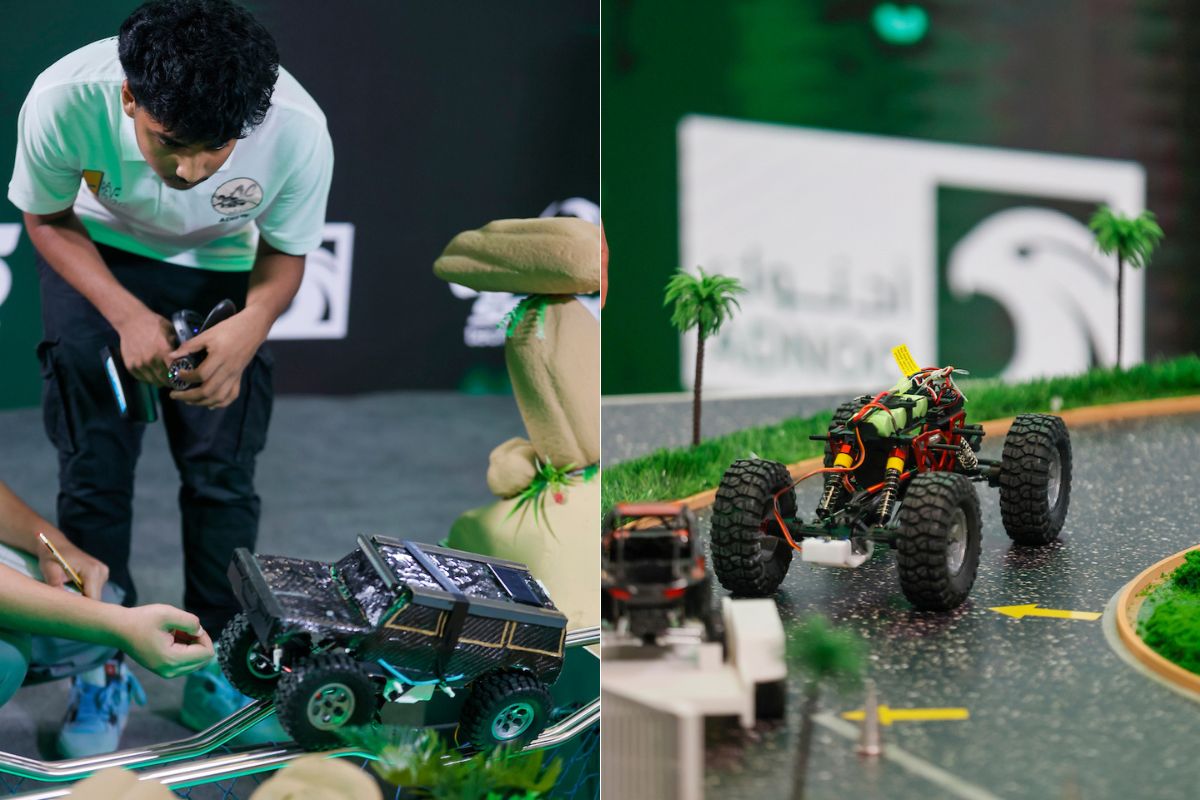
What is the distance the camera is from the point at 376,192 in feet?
5.79

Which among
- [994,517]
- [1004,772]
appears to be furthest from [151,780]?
[994,517]

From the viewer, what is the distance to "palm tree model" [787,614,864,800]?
132cm

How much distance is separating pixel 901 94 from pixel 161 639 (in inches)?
58.5

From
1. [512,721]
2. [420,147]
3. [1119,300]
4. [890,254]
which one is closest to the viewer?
[512,721]

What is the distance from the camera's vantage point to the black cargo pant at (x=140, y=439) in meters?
1.67

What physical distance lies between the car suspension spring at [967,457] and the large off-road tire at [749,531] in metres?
0.32

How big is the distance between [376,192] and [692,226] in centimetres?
49

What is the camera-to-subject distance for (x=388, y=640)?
58.0 inches

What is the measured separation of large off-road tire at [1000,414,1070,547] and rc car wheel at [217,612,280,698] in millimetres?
1029

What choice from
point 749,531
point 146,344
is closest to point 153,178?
point 146,344

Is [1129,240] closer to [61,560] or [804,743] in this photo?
[804,743]

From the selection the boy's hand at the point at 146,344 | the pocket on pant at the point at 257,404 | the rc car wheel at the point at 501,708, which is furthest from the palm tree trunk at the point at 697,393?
the boy's hand at the point at 146,344

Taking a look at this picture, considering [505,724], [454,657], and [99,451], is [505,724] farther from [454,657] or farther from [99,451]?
[99,451]

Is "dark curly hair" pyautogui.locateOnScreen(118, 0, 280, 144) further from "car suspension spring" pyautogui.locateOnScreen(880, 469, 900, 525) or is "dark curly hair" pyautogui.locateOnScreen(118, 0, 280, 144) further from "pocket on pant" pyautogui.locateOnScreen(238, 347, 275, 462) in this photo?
"car suspension spring" pyautogui.locateOnScreen(880, 469, 900, 525)
